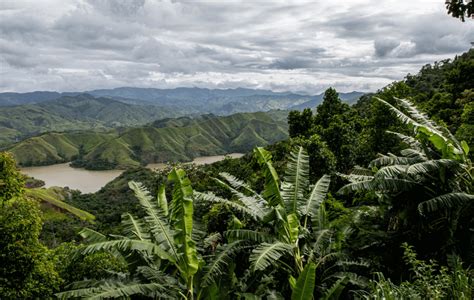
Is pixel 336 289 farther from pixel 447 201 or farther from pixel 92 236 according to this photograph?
pixel 92 236

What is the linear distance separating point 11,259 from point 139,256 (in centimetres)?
415

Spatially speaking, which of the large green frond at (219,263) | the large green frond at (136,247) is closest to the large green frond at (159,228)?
the large green frond at (136,247)

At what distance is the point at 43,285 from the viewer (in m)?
10.6

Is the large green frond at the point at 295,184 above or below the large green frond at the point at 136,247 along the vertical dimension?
above

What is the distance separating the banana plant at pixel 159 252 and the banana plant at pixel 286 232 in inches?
26.3

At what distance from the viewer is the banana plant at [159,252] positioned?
7.19m

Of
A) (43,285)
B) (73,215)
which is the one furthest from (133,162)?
(43,285)

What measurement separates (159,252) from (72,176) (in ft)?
477

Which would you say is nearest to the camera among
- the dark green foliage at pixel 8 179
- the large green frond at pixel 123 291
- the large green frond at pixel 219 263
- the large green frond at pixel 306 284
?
the large green frond at pixel 306 284

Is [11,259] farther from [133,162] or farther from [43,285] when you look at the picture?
[133,162]

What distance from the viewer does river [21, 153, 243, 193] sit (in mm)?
122625

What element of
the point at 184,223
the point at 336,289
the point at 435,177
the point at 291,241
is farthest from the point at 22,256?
the point at 435,177

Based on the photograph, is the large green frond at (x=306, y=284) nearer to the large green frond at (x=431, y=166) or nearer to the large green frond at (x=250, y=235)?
the large green frond at (x=250, y=235)

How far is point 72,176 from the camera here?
13912 centimetres
